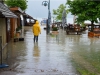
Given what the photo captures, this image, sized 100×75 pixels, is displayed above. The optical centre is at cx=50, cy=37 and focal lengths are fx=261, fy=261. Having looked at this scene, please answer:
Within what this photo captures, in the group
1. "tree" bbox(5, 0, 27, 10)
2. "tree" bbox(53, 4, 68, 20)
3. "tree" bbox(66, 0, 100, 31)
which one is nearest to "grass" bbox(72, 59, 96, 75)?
"tree" bbox(66, 0, 100, 31)

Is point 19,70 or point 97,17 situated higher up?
point 97,17

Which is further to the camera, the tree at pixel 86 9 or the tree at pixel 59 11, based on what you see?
the tree at pixel 59 11

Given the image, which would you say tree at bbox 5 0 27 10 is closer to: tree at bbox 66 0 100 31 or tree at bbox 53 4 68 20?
tree at bbox 53 4 68 20

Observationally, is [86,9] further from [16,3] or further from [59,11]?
[59,11]

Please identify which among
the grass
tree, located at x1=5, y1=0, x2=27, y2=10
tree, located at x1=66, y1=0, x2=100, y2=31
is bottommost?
the grass

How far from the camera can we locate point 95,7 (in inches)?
1065

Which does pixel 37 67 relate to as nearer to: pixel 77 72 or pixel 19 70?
pixel 19 70

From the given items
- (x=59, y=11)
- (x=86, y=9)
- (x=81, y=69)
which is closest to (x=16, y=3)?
(x=59, y=11)

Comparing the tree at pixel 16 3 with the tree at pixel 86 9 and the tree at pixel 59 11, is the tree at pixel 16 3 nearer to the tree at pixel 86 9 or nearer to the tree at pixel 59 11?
the tree at pixel 59 11

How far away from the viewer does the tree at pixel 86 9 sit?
26.9 m

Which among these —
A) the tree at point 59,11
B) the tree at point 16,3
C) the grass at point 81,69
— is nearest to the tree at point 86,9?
the grass at point 81,69

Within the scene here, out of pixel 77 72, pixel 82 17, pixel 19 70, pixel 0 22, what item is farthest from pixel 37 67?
pixel 82 17

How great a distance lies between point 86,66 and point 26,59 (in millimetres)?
2767

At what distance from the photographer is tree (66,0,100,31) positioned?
88.2ft
